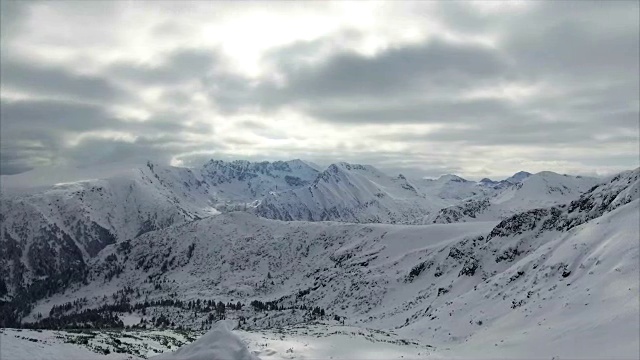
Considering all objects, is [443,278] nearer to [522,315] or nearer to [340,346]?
[522,315]

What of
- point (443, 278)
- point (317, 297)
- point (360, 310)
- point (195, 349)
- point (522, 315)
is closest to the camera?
point (195, 349)

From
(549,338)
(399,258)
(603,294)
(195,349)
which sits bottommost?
(399,258)

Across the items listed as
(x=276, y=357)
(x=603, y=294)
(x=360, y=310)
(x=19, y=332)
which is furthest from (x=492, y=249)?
(x=19, y=332)

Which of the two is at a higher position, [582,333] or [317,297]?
[582,333]

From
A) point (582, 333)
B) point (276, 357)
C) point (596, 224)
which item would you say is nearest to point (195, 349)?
point (276, 357)

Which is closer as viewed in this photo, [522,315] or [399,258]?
[522,315]

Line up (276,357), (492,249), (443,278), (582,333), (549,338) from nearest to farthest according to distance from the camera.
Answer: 1. (276,357)
2. (582,333)
3. (549,338)
4. (492,249)
5. (443,278)

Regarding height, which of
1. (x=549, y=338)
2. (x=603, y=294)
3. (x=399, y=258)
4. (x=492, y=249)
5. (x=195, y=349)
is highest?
(x=195, y=349)

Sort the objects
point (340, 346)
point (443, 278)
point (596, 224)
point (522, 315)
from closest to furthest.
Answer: point (340, 346) → point (522, 315) → point (596, 224) → point (443, 278)

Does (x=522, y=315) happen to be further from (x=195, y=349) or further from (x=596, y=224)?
(x=195, y=349)
